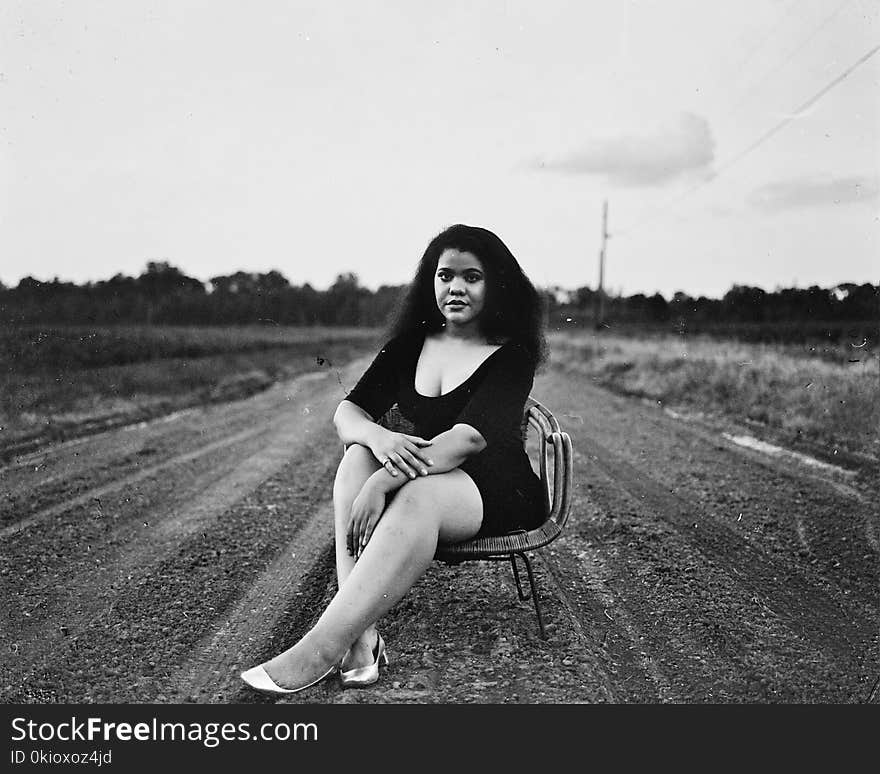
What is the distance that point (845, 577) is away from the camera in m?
3.16

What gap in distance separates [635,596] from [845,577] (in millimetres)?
904

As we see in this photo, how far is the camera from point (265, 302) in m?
3.81

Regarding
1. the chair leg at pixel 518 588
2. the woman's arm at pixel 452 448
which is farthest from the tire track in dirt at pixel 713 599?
the woman's arm at pixel 452 448

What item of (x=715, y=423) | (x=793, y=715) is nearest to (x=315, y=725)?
(x=793, y=715)

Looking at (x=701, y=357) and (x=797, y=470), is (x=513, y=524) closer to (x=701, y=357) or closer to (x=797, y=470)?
(x=797, y=470)

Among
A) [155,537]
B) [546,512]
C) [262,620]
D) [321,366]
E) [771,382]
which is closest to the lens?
[546,512]

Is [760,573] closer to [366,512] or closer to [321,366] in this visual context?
[366,512]

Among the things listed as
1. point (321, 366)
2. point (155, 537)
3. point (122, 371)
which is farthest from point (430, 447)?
point (122, 371)

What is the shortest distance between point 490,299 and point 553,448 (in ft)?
1.71

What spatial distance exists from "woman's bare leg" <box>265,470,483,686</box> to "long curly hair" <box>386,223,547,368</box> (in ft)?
1.99

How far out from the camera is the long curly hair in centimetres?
240

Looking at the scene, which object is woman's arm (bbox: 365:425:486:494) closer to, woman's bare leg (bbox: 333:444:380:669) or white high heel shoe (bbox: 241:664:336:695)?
Result: woman's bare leg (bbox: 333:444:380:669)

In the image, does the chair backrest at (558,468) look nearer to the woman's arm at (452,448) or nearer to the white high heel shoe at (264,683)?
the woman's arm at (452,448)

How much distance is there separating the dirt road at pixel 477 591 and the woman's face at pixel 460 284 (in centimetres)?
106
